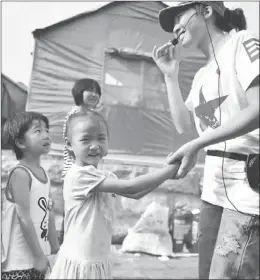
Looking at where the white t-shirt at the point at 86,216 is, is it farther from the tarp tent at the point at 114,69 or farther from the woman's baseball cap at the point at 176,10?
the tarp tent at the point at 114,69

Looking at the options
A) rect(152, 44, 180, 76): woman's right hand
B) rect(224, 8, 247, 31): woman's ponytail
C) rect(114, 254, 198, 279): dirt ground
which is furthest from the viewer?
rect(114, 254, 198, 279): dirt ground

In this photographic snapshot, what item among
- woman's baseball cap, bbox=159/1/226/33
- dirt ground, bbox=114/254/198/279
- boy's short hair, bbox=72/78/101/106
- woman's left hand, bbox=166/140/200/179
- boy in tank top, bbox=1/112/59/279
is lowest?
dirt ground, bbox=114/254/198/279

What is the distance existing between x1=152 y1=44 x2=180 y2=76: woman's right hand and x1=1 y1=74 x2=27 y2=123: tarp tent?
1117 mm

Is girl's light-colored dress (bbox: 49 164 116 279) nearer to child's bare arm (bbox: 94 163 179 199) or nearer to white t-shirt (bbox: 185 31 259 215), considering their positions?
child's bare arm (bbox: 94 163 179 199)

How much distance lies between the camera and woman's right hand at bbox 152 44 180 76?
0.76 m

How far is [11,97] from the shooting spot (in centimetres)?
195

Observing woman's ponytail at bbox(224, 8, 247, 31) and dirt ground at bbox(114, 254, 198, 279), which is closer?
woman's ponytail at bbox(224, 8, 247, 31)

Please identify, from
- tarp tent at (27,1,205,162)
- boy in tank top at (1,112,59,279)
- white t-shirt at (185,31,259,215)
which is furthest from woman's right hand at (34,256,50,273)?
tarp tent at (27,1,205,162)

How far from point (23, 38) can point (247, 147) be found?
3.03 feet

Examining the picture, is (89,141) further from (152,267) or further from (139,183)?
(152,267)

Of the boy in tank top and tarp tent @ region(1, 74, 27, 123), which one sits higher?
tarp tent @ region(1, 74, 27, 123)

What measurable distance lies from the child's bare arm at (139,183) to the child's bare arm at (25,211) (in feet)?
0.71

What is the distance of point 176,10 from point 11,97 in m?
1.42

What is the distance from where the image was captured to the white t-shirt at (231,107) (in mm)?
568
